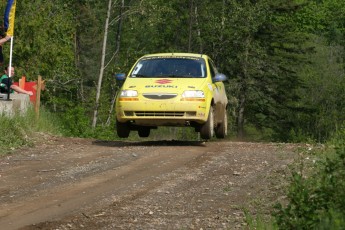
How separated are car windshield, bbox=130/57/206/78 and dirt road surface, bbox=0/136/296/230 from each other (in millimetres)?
1710

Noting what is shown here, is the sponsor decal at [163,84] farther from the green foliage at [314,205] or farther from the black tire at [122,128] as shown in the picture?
the green foliage at [314,205]

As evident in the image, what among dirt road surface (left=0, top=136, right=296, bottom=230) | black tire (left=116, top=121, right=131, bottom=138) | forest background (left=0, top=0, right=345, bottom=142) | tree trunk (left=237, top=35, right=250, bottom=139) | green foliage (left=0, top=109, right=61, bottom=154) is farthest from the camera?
tree trunk (left=237, top=35, right=250, bottom=139)

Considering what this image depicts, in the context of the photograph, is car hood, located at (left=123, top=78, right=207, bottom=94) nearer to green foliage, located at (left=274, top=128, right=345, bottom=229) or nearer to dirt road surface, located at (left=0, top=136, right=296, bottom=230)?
dirt road surface, located at (left=0, top=136, right=296, bottom=230)

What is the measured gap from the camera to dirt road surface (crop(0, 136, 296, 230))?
9.80m

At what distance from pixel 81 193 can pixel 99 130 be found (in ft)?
65.8

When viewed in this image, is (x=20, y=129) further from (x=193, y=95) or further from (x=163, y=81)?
(x=193, y=95)

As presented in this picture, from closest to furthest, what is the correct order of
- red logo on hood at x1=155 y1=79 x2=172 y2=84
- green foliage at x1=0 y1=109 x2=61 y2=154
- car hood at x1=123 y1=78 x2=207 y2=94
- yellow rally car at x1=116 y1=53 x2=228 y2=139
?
green foliage at x1=0 y1=109 x2=61 y2=154 → yellow rally car at x1=116 y1=53 x2=228 y2=139 → car hood at x1=123 y1=78 x2=207 y2=94 → red logo on hood at x1=155 y1=79 x2=172 y2=84

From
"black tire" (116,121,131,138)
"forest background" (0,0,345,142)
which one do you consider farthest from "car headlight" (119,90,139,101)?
"forest background" (0,0,345,142)

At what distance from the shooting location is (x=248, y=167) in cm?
1388

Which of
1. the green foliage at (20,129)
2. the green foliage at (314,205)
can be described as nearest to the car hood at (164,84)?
the green foliage at (20,129)

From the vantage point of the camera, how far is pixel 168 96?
1752 cm

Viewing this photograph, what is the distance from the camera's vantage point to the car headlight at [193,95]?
17.5 m

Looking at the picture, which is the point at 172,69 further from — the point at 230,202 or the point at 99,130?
the point at 99,130

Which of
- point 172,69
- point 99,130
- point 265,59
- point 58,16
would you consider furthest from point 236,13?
point 172,69
